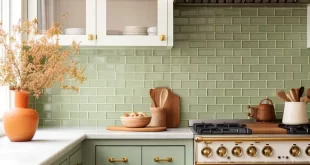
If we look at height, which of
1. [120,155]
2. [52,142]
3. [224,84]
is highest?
[224,84]

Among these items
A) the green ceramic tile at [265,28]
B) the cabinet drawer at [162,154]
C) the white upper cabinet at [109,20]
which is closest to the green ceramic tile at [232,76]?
the green ceramic tile at [265,28]

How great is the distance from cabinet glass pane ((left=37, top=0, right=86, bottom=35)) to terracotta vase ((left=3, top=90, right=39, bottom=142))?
880mm

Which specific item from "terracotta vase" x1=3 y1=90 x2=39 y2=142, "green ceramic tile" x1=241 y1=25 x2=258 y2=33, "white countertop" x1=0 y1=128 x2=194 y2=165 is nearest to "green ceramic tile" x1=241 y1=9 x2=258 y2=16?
"green ceramic tile" x1=241 y1=25 x2=258 y2=33

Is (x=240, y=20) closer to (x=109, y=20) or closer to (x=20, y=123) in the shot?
(x=109, y=20)

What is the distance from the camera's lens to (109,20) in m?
3.78

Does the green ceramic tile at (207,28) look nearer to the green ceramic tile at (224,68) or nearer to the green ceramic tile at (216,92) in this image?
the green ceramic tile at (224,68)

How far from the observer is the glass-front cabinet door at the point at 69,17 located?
375cm

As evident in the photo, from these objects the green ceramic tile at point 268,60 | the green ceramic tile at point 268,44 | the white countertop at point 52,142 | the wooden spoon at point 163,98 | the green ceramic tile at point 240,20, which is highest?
the green ceramic tile at point 240,20

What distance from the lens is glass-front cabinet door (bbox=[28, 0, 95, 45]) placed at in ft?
12.3

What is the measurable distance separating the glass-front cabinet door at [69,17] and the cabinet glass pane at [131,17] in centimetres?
15

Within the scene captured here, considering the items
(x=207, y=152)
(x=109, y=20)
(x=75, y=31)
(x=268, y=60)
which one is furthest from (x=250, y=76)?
(x=75, y=31)

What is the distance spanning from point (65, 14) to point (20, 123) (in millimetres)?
1157

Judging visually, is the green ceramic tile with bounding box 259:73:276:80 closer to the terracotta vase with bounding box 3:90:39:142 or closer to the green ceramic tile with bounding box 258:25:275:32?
the green ceramic tile with bounding box 258:25:275:32

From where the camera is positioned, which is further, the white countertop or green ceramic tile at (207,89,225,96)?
green ceramic tile at (207,89,225,96)
